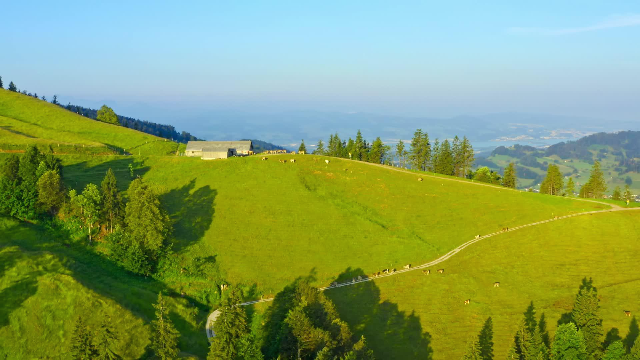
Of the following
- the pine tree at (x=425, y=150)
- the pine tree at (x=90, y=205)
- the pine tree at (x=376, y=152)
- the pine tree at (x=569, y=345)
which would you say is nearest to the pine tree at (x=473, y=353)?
the pine tree at (x=569, y=345)

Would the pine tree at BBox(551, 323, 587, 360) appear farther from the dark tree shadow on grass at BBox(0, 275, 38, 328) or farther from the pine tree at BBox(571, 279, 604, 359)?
→ the dark tree shadow on grass at BBox(0, 275, 38, 328)

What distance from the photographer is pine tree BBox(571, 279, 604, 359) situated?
47.4m

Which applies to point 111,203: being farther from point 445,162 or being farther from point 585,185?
point 585,185

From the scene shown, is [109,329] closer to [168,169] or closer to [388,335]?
[388,335]

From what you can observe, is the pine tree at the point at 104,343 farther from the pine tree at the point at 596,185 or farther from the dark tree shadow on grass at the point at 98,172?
the pine tree at the point at 596,185

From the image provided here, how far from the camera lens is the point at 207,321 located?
181ft

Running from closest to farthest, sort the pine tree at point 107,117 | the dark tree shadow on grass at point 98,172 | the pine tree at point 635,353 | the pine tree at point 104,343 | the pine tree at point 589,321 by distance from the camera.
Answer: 1. the pine tree at point 104,343
2. the pine tree at point 635,353
3. the pine tree at point 589,321
4. the dark tree shadow on grass at point 98,172
5. the pine tree at point 107,117

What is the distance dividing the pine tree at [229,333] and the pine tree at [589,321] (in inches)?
1446

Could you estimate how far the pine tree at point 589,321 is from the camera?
47375 millimetres

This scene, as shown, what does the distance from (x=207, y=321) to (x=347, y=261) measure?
23.5 m

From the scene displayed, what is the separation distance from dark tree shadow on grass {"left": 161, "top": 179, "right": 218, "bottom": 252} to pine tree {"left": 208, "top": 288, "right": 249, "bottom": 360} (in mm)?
27393

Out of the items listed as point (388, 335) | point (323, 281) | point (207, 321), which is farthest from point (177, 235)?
point (388, 335)

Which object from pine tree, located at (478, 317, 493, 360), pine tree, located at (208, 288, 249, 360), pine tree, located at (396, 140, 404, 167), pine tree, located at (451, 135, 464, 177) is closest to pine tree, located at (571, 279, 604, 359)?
pine tree, located at (478, 317, 493, 360)

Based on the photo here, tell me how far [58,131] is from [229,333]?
115626mm
